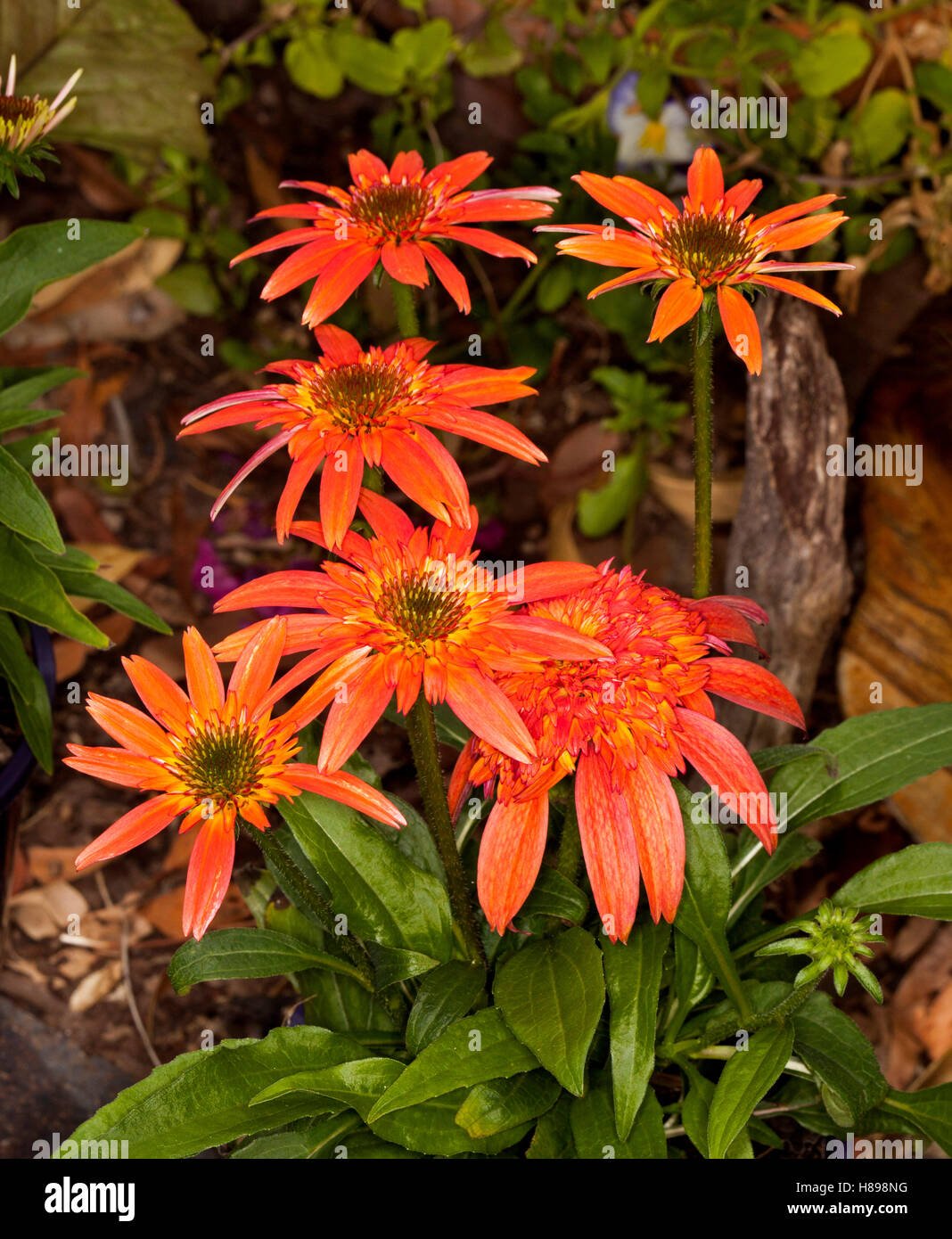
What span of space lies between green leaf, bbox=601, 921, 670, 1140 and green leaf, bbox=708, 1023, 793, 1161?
0.25 feet

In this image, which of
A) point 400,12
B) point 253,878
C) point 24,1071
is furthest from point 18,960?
point 400,12

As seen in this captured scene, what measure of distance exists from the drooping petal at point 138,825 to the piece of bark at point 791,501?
3.82 ft

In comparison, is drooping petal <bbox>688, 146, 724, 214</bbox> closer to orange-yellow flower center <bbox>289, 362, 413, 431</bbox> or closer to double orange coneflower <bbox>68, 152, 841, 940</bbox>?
double orange coneflower <bbox>68, 152, 841, 940</bbox>

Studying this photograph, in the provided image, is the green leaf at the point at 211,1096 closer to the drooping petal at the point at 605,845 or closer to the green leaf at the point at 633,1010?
the green leaf at the point at 633,1010

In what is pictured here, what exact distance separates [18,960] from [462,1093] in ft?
3.88

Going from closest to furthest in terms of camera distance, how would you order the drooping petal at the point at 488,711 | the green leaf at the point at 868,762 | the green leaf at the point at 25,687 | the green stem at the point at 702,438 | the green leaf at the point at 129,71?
1. the drooping petal at the point at 488,711
2. the green stem at the point at 702,438
3. the green leaf at the point at 868,762
4. the green leaf at the point at 25,687
5. the green leaf at the point at 129,71

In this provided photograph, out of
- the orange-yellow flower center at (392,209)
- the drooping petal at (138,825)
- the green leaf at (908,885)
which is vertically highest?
the orange-yellow flower center at (392,209)

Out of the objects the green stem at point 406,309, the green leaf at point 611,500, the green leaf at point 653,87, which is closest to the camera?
the green stem at point 406,309

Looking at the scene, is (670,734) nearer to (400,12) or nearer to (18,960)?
(18,960)

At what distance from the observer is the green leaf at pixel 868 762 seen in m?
1.44

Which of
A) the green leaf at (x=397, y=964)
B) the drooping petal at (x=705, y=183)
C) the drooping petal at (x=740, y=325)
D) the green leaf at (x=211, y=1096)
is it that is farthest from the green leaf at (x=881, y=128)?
the green leaf at (x=211, y=1096)

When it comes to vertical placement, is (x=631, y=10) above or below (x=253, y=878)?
above

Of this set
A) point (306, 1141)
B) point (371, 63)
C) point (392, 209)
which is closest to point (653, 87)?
point (371, 63)

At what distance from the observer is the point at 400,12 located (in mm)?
2736
